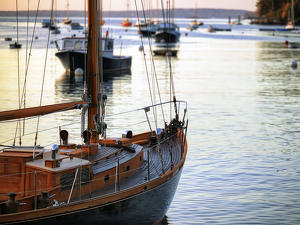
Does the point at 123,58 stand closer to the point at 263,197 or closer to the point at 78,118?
the point at 78,118

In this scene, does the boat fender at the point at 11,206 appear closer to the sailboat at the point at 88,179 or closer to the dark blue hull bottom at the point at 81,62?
the sailboat at the point at 88,179

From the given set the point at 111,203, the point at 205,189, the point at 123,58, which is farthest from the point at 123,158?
the point at 123,58

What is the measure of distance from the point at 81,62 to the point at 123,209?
1600 inches

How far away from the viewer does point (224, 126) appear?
1037 inches

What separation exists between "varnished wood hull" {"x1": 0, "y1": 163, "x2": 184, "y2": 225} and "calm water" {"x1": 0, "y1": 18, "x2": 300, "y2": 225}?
1706mm

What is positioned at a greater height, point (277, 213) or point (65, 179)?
point (65, 179)

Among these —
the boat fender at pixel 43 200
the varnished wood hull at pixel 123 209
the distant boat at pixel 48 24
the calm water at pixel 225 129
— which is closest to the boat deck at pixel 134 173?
the varnished wood hull at pixel 123 209

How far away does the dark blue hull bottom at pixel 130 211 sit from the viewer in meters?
9.63

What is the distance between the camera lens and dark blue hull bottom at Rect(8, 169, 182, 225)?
9.63m

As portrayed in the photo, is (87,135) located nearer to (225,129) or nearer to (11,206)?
(11,206)

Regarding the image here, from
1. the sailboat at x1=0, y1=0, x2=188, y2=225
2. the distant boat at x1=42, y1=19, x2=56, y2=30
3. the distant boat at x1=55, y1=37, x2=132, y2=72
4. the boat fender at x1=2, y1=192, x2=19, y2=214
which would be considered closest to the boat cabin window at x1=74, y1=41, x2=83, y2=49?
the distant boat at x1=55, y1=37, x2=132, y2=72

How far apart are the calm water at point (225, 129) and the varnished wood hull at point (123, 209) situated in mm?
1706

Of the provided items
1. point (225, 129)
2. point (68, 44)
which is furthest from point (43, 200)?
point (68, 44)

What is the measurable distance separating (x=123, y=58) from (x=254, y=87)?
56.5ft
